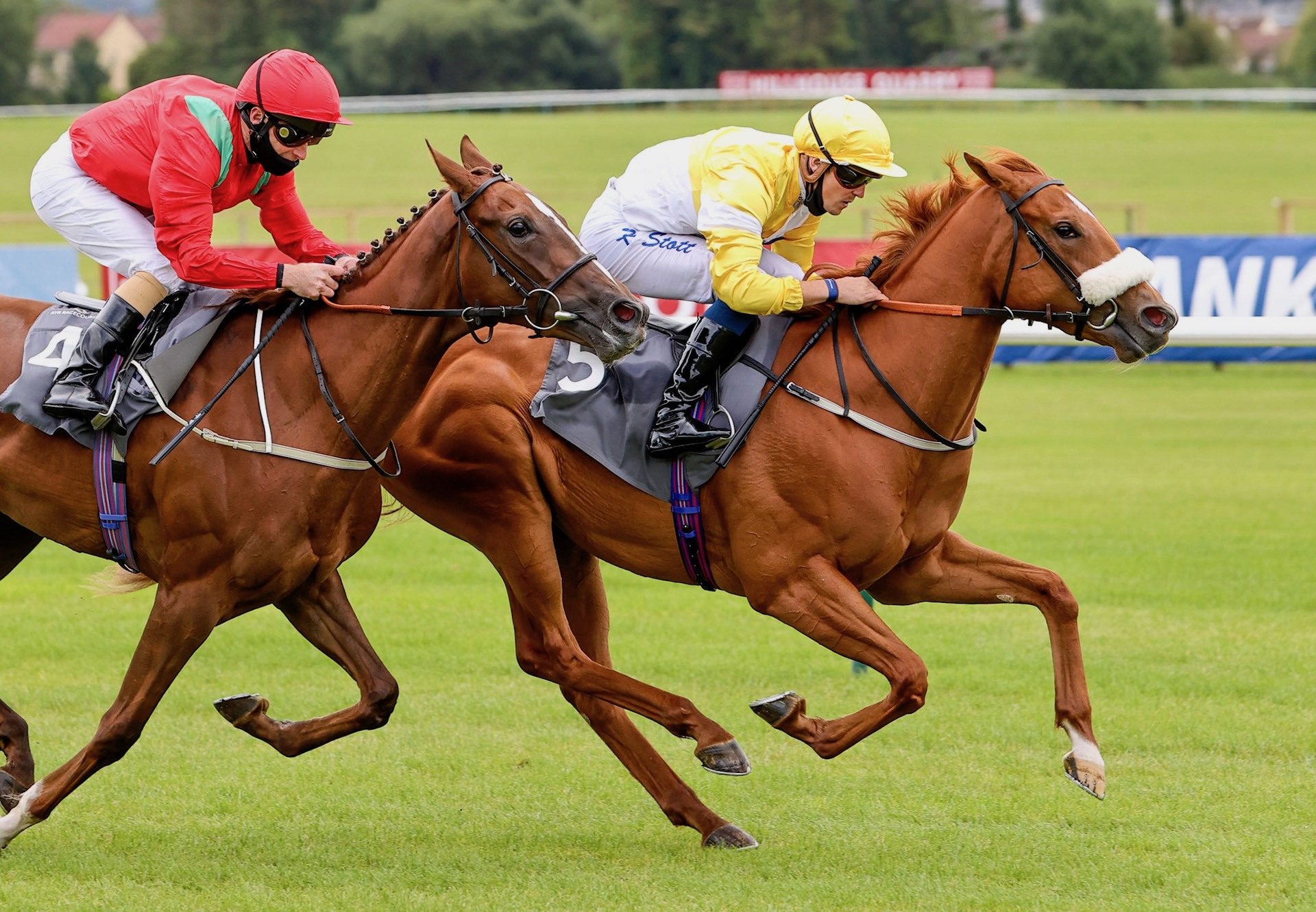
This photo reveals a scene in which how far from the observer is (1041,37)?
6906 cm

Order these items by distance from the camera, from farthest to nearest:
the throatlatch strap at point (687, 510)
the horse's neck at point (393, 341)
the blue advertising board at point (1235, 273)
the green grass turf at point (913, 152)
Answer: the green grass turf at point (913, 152)
the blue advertising board at point (1235, 273)
the throatlatch strap at point (687, 510)
the horse's neck at point (393, 341)

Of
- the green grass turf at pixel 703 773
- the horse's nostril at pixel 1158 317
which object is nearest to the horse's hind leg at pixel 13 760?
the green grass turf at pixel 703 773

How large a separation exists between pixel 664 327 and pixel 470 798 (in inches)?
66.2

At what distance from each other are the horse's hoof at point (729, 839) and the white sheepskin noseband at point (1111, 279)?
1.88 m

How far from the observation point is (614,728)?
541 cm

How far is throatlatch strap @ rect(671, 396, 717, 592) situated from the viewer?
5.19 metres

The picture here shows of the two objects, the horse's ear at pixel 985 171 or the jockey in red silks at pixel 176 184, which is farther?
the horse's ear at pixel 985 171

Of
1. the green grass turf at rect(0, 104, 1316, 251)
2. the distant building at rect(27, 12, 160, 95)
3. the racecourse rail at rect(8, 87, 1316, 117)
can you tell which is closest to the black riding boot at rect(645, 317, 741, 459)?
the racecourse rail at rect(8, 87, 1316, 117)

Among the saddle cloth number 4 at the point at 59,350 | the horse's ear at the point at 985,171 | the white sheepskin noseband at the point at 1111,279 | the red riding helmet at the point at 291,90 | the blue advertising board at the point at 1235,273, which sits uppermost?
the red riding helmet at the point at 291,90

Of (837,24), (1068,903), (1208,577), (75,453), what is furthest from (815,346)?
(837,24)

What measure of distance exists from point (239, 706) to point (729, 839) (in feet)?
5.14

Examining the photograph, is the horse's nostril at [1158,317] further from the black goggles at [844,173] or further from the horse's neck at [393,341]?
the horse's neck at [393,341]

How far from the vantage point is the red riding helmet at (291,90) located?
4867 millimetres

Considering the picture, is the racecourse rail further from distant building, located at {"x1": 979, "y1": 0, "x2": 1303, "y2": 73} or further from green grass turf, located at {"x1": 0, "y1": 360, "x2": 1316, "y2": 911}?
distant building, located at {"x1": 979, "y1": 0, "x2": 1303, "y2": 73}
